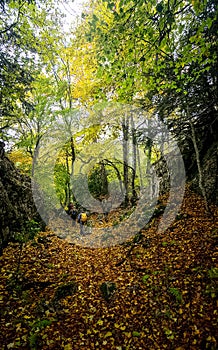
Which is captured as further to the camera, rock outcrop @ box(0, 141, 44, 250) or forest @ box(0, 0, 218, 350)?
rock outcrop @ box(0, 141, 44, 250)

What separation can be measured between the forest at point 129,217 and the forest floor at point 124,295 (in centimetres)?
3

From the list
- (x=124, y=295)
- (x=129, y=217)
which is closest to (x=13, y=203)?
(x=129, y=217)

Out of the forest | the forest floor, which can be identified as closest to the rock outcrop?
the forest

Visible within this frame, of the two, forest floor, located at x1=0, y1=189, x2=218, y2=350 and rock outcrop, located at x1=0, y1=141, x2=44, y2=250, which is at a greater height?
rock outcrop, located at x1=0, y1=141, x2=44, y2=250

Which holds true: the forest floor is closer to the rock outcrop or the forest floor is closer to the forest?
the forest

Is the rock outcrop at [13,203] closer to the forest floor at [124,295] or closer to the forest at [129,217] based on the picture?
the forest at [129,217]

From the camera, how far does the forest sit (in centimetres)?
356

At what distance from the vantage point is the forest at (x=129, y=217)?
3.56 m

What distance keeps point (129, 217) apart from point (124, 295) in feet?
20.5

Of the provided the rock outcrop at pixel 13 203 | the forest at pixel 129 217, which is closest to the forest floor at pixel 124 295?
the forest at pixel 129 217

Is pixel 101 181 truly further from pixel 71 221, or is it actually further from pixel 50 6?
pixel 50 6

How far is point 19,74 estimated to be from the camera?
7121 millimetres

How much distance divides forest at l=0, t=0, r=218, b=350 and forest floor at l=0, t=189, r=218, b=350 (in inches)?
1.0

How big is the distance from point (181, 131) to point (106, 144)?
6.14 m
